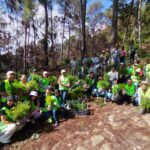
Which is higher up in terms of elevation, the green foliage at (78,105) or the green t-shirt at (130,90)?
the green t-shirt at (130,90)

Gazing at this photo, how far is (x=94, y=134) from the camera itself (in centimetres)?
877

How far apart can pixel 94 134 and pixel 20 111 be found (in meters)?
2.37

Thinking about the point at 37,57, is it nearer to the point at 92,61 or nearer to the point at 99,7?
the point at 92,61

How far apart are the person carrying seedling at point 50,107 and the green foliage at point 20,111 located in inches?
33.9

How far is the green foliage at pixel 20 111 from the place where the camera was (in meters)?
8.52

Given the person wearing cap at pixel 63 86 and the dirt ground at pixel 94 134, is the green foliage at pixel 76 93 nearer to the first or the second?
the person wearing cap at pixel 63 86

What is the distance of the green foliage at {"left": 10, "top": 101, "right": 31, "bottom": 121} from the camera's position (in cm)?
852

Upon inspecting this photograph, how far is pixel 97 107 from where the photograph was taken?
11.2m

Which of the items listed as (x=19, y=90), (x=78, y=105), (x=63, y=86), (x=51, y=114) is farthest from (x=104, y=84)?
(x=19, y=90)

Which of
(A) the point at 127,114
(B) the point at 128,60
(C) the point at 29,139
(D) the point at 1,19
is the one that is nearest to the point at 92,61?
(B) the point at 128,60

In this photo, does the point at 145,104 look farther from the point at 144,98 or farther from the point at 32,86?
the point at 32,86

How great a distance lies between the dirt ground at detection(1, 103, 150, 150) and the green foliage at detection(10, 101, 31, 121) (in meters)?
0.72

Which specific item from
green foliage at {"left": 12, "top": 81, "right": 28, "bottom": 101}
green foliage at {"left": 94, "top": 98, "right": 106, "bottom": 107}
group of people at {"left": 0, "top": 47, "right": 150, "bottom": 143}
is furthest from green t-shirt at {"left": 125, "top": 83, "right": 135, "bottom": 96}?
green foliage at {"left": 12, "top": 81, "right": 28, "bottom": 101}

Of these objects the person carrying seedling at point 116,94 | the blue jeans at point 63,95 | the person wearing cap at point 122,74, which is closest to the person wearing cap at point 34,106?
the blue jeans at point 63,95
